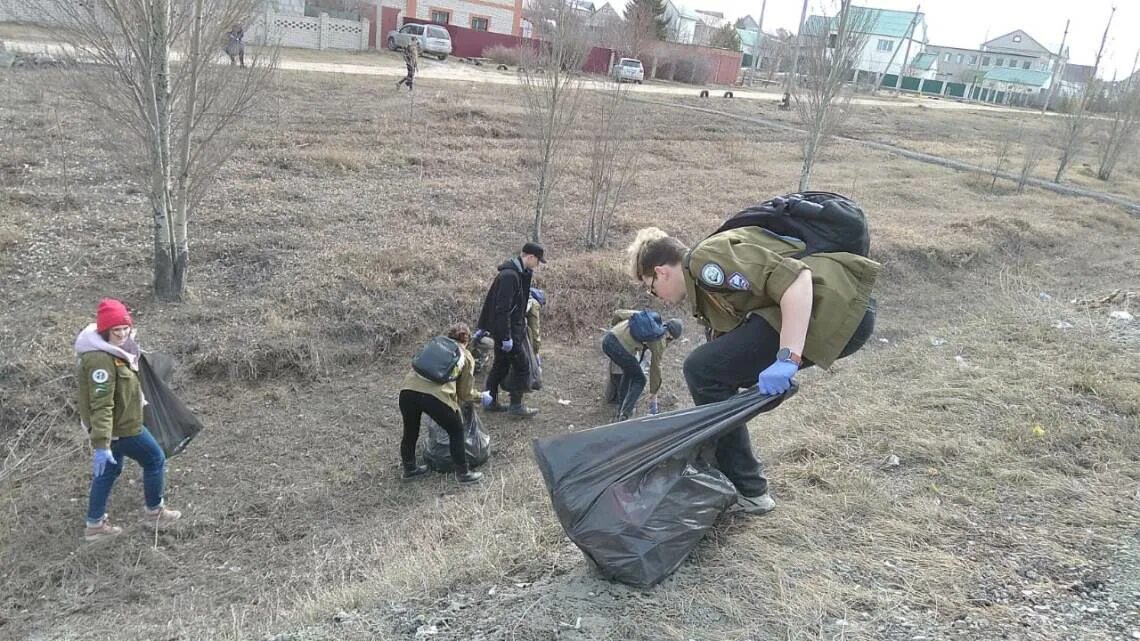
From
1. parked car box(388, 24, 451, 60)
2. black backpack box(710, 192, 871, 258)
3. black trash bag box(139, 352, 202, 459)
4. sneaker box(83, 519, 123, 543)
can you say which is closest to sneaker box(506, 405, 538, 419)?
black trash bag box(139, 352, 202, 459)

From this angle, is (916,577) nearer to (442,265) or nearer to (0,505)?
(0,505)

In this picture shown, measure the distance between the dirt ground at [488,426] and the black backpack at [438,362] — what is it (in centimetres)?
79

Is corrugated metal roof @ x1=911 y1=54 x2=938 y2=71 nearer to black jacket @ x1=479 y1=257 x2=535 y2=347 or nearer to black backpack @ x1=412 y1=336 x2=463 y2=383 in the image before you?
black jacket @ x1=479 y1=257 x2=535 y2=347

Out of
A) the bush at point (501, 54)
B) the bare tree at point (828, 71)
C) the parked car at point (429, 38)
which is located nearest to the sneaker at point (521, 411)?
the bare tree at point (828, 71)

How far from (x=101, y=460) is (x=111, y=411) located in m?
0.27

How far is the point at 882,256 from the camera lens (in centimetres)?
1038

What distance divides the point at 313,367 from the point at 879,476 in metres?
4.61

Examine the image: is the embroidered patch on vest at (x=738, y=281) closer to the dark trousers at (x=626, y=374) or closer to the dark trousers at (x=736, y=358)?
the dark trousers at (x=736, y=358)

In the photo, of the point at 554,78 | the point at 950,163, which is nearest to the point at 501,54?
the point at 950,163

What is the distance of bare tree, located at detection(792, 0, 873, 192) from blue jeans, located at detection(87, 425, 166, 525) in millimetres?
9946

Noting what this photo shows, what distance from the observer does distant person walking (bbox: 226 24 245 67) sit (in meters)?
6.60

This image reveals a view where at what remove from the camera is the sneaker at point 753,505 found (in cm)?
315

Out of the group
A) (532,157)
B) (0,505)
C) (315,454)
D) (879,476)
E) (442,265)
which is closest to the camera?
(879,476)

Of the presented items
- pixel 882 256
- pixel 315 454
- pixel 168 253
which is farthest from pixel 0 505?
pixel 882 256
